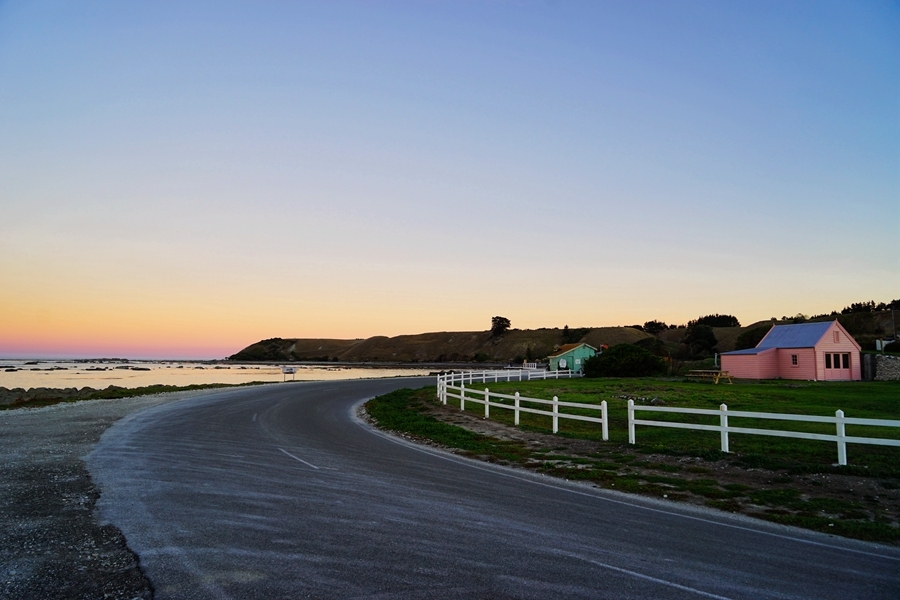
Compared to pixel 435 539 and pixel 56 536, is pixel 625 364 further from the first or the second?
pixel 56 536

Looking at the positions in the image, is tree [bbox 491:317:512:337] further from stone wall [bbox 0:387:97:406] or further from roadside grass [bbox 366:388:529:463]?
roadside grass [bbox 366:388:529:463]

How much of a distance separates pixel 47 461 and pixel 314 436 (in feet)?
24.8

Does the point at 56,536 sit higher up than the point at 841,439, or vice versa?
the point at 841,439

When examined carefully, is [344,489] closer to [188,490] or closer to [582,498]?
[188,490]

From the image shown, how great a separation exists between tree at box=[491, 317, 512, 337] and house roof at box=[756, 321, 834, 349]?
471 feet

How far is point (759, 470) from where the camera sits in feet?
43.5

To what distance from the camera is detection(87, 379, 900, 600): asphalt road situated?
20.2 feet

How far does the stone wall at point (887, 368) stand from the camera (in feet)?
148

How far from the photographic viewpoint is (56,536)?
7.66 metres

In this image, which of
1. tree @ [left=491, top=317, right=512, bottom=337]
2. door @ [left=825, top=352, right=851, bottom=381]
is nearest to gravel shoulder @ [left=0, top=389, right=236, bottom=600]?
door @ [left=825, top=352, right=851, bottom=381]

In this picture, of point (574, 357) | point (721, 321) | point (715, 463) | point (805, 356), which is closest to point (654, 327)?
point (721, 321)

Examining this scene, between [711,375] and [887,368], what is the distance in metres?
12.6

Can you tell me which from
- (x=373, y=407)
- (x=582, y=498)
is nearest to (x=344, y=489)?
(x=582, y=498)

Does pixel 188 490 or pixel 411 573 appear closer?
pixel 411 573
